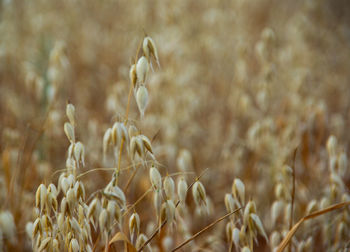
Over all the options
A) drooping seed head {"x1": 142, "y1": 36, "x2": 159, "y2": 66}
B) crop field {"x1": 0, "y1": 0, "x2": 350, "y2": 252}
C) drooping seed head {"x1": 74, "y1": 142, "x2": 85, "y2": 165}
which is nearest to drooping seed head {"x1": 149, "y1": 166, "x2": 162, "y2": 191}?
crop field {"x1": 0, "y1": 0, "x2": 350, "y2": 252}

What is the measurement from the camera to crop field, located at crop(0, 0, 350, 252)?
3.04ft


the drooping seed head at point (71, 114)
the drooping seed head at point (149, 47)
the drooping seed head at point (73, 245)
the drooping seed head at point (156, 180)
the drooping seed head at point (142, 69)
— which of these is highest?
the drooping seed head at point (149, 47)

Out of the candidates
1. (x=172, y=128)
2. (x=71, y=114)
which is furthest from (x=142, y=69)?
(x=172, y=128)

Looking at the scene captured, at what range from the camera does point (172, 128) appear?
2.00 meters

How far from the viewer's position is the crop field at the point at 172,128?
36.4 inches

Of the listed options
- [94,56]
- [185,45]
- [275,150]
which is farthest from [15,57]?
[275,150]

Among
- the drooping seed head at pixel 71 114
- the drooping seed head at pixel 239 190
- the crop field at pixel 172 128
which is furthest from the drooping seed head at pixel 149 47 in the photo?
the drooping seed head at pixel 239 190

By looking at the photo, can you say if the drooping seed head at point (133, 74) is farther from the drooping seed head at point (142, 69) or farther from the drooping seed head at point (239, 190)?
the drooping seed head at point (239, 190)

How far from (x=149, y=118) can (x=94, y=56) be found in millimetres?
1298

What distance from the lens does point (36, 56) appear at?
2.88 metres

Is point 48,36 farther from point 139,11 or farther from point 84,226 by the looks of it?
point 84,226

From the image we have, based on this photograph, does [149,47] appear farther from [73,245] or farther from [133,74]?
[73,245]

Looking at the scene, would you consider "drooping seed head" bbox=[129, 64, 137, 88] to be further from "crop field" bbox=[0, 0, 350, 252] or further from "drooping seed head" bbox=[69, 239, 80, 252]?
"drooping seed head" bbox=[69, 239, 80, 252]

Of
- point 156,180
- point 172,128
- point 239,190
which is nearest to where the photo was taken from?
point 156,180
